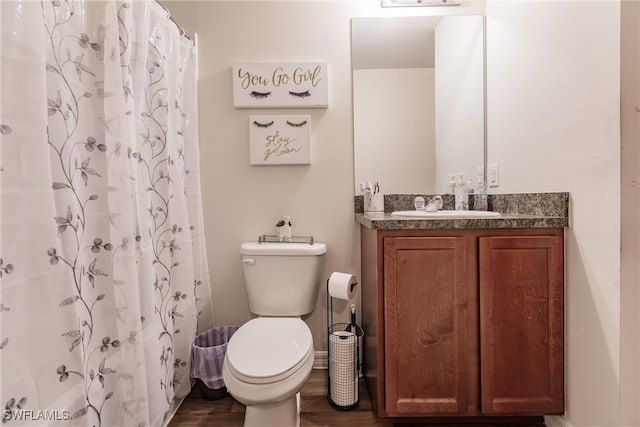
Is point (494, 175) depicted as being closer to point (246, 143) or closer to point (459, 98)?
point (459, 98)

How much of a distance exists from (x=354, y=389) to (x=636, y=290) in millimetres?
1138

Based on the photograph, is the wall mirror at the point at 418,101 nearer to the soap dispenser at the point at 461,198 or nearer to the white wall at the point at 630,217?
the soap dispenser at the point at 461,198

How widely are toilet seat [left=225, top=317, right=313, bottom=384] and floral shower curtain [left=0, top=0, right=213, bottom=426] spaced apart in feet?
1.13

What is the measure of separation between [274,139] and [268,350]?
1.11 meters

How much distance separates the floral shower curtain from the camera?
0.80m

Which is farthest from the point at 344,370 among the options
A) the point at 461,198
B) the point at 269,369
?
the point at 461,198

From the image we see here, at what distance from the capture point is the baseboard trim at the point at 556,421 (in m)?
1.21

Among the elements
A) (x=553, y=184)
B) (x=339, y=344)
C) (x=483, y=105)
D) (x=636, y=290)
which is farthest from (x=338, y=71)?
(x=636, y=290)

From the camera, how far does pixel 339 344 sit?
150 centimetres

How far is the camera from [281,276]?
1.63 meters

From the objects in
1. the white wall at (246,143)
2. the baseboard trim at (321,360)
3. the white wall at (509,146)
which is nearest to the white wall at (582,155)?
the white wall at (509,146)

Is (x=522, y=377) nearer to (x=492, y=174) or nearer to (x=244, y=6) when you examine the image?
(x=492, y=174)

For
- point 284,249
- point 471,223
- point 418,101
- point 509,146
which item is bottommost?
point 284,249

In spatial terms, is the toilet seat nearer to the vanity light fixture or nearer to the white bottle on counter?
the white bottle on counter
